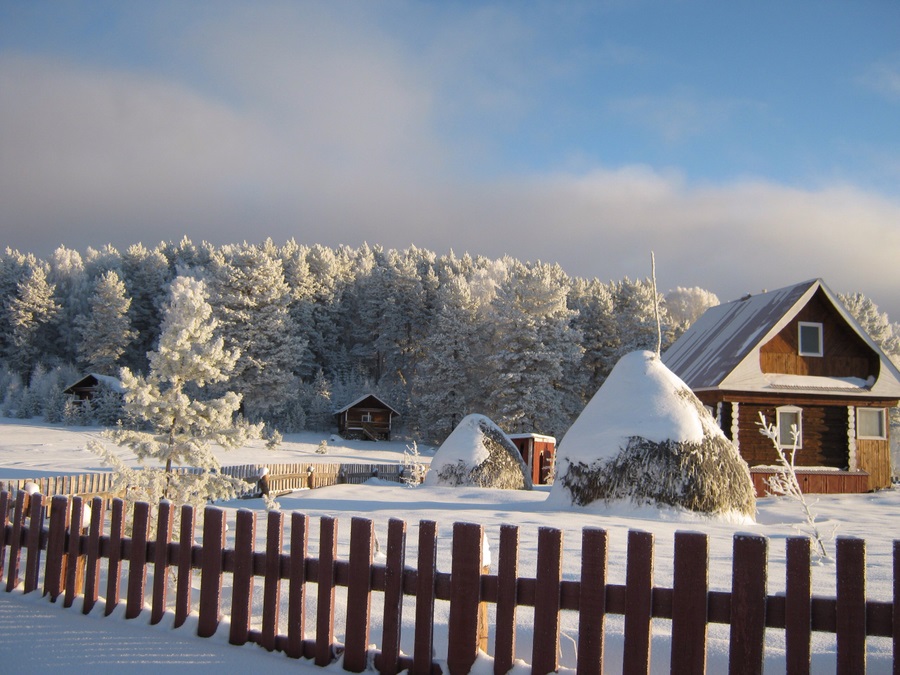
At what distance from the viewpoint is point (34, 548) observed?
634 centimetres

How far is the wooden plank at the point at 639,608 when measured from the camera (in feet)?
13.1

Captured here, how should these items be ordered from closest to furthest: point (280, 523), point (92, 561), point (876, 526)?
1. point (280, 523)
2. point (92, 561)
3. point (876, 526)

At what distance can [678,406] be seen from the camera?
49.0 ft

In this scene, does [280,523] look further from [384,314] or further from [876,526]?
[384,314]

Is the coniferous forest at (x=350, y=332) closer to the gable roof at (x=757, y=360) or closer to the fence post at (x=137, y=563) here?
A: the gable roof at (x=757, y=360)

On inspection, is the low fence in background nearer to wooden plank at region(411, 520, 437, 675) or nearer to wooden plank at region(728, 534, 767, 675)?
wooden plank at region(411, 520, 437, 675)

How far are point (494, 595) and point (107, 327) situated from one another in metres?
68.2

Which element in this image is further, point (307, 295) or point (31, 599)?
point (307, 295)

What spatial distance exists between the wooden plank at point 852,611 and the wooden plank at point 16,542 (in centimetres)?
646

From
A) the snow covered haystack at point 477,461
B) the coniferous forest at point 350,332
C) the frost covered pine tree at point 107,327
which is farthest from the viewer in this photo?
the frost covered pine tree at point 107,327

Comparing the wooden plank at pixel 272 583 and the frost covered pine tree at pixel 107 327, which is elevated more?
the frost covered pine tree at pixel 107 327

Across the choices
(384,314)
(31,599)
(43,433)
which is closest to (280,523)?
(31,599)

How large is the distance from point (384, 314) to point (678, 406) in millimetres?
55621

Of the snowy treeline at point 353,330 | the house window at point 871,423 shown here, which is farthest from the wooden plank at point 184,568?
the snowy treeline at point 353,330
